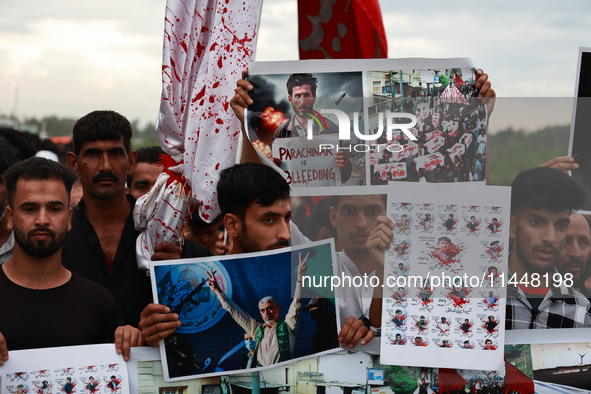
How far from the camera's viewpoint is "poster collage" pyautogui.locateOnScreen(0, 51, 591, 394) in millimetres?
2408

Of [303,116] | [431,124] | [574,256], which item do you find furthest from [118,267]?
[574,256]

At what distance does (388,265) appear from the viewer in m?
2.44

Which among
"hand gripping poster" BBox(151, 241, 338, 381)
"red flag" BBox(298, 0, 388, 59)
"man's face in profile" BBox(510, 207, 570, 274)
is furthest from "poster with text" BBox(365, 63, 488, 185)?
"red flag" BBox(298, 0, 388, 59)

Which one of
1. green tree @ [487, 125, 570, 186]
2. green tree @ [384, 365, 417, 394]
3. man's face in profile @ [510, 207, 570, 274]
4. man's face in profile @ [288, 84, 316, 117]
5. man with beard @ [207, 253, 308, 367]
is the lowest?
green tree @ [384, 365, 417, 394]

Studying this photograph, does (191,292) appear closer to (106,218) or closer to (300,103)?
(300,103)

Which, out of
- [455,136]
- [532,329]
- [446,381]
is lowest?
[446,381]

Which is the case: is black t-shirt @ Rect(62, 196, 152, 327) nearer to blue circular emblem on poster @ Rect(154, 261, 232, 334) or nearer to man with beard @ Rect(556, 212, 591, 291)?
blue circular emblem on poster @ Rect(154, 261, 232, 334)

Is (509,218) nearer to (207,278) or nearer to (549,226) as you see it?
(549,226)

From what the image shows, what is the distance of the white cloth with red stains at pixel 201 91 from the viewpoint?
2.77 meters

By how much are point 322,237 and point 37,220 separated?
92 cm

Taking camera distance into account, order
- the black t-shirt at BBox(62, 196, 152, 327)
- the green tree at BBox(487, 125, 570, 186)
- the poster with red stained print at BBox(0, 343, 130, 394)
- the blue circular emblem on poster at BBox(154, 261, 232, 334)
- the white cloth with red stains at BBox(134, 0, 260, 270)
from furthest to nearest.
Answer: the black t-shirt at BBox(62, 196, 152, 327) → the white cloth with red stains at BBox(134, 0, 260, 270) → the green tree at BBox(487, 125, 570, 186) → the blue circular emblem on poster at BBox(154, 261, 232, 334) → the poster with red stained print at BBox(0, 343, 130, 394)

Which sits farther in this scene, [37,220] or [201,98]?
[201,98]

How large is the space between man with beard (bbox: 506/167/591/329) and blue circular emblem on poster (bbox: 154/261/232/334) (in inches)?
37.6

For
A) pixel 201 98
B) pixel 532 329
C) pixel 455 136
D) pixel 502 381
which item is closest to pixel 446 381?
pixel 502 381
